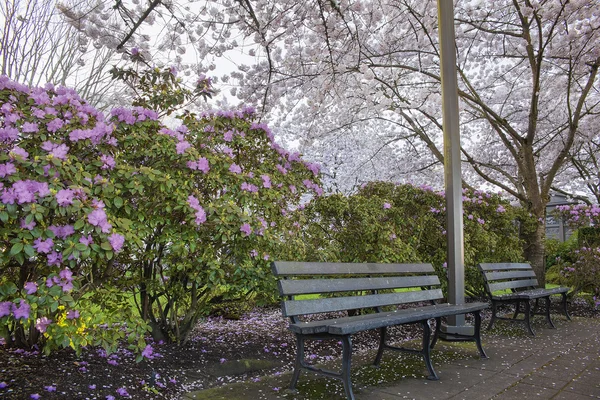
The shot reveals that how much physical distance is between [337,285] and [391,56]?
22.9 ft

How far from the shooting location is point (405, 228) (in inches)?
252

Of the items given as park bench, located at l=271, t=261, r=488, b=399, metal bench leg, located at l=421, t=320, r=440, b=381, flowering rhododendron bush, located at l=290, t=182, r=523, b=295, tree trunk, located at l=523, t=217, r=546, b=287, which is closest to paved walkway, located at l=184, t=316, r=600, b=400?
metal bench leg, located at l=421, t=320, r=440, b=381

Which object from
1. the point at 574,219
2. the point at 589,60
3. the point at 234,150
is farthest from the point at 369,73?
the point at 574,219

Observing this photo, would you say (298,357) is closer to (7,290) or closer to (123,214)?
(123,214)

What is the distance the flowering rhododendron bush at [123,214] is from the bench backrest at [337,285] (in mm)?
502

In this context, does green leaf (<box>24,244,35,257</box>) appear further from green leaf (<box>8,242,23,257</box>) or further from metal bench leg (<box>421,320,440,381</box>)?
metal bench leg (<box>421,320,440,381</box>)

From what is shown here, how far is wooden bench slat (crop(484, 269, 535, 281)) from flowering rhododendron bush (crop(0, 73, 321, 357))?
8.15 ft

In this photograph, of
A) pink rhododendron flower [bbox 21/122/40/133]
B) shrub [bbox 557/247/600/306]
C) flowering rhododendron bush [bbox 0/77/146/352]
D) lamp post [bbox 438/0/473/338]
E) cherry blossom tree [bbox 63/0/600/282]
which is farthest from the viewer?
shrub [bbox 557/247/600/306]

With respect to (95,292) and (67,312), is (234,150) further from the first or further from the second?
(67,312)

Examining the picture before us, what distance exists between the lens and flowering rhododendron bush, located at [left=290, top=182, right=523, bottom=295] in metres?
5.24

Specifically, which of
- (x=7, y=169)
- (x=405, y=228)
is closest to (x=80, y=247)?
(x=7, y=169)

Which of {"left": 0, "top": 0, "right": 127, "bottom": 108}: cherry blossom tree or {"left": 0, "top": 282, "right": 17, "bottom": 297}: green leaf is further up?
{"left": 0, "top": 0, "right": 127, "bottom": 108}: cherry blossom tree

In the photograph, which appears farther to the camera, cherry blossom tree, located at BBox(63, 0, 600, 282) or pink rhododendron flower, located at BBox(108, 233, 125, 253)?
cherry blossom tree, located at BBox(63, 0, 600, 282)

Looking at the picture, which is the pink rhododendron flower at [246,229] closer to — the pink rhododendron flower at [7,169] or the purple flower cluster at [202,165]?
the purple flower cluster at [202,165]
